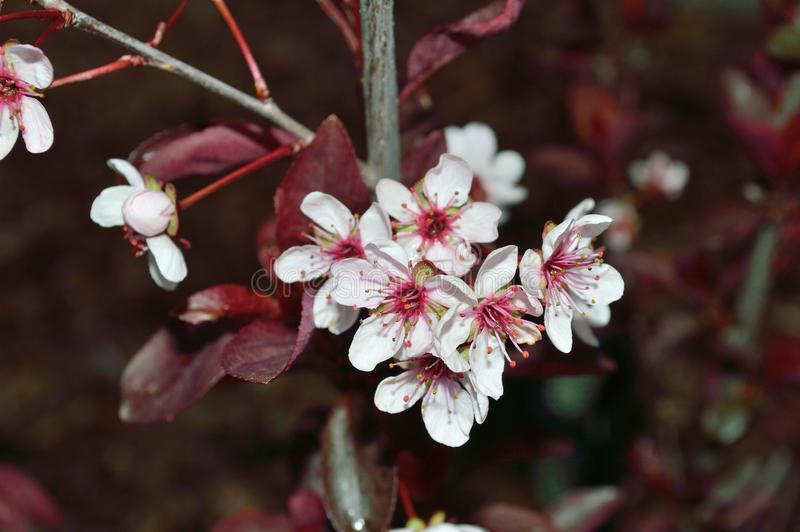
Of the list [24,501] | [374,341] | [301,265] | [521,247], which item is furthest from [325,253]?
[521,247]

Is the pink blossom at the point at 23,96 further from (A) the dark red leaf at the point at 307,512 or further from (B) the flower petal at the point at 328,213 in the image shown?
(A) the dark red leaf at the point at 307,512

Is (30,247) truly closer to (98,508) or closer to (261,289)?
(98,508)

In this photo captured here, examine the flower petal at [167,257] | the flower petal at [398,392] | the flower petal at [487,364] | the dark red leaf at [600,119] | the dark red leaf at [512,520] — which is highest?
the flower petal at [167,257]

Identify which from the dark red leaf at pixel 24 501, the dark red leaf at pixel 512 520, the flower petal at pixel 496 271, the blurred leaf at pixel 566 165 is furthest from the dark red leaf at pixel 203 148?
the blurred leaf at pixel 566 165

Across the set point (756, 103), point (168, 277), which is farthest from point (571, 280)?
point (756, 103)

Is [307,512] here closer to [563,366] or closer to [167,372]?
[167,372]

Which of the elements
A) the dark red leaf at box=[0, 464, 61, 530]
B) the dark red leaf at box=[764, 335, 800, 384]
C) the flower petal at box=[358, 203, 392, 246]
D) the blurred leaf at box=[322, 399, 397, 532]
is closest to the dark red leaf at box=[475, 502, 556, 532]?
the blurred leaf at box=[322, 399, 397, 532]
